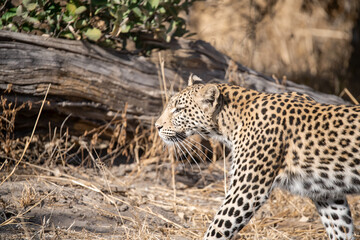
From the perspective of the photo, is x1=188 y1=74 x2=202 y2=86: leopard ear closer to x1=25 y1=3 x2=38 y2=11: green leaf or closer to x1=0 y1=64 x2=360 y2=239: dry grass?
x1=0 y1=64 x2=360 y2=239: dry grass

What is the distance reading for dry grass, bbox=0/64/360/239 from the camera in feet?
17.9

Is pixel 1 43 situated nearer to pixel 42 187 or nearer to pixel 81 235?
pixel 42 187

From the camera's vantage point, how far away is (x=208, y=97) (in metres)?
5.48

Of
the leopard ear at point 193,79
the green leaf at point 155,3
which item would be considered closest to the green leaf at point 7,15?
the green leaf at point 155,3

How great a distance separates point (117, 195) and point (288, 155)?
261cm

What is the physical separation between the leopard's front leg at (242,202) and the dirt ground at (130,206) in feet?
1.51

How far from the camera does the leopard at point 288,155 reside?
482cm

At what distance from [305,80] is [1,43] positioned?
9.21 meters

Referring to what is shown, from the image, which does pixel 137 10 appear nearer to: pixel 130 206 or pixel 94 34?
pixel 94 34

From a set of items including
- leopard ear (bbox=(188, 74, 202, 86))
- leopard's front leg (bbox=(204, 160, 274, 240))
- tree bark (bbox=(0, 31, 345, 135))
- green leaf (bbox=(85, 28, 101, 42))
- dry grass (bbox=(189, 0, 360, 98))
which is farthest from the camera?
dry grass (bbox=(189, 0, 360, 98))

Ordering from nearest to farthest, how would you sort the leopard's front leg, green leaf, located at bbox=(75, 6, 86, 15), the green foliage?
the leopard's front leg < green leaf, located at bbox=(75, 6, 86, 15) < the green foliage

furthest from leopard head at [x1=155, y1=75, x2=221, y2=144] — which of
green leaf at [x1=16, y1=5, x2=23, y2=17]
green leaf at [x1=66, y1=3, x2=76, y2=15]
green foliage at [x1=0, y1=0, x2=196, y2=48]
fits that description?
green leaf at [x1=16, y1=5, x2=23, y2=17]

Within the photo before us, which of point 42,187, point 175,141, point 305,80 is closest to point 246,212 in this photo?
point 175,141

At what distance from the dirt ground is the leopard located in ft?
1.89
